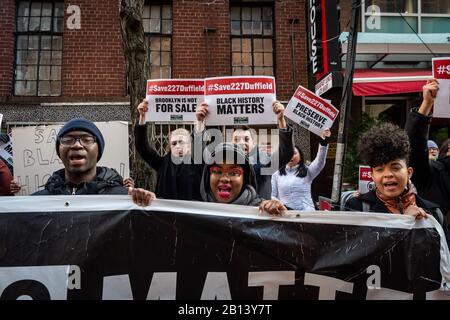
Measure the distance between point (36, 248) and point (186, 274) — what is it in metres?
0.86

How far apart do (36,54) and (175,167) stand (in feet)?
24.7

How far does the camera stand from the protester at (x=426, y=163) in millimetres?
2729

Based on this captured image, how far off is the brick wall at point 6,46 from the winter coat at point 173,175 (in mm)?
7074

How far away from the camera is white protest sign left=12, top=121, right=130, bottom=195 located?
4266mm

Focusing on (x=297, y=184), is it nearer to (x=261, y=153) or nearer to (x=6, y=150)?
(x=261, y=153)

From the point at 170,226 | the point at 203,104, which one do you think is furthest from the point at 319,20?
the point at 170,226

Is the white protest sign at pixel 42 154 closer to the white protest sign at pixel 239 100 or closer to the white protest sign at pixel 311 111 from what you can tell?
the white protest sign at pixel 239 100

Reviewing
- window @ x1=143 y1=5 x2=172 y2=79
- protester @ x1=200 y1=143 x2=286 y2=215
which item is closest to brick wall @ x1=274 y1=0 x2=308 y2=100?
window @ x1=143 y1=5 x2=172 y2=79

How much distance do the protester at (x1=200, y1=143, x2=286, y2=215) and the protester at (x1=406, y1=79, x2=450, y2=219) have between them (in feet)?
3.64

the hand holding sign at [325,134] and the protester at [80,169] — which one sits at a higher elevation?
the hand holding sign at [325,134]

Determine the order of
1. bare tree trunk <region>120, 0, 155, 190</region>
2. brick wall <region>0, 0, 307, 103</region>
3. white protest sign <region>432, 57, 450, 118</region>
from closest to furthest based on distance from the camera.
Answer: white protest sign <region>432, 57, 450, 118</region>, bare tree trunk <region>120, 0, 155, 190</region>, brick wall <region>0, 0, 307, 103</region>

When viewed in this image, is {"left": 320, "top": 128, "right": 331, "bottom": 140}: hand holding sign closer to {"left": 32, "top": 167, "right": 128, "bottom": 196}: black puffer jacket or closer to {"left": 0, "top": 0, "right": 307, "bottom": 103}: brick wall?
{"left": 32, "top": 167, "right": 128, "bottom": 196}: black puffer jacket

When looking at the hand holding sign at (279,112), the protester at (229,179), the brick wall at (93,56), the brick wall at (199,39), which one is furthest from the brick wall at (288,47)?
the protester at (229,179)

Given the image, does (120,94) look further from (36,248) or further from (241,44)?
(36,248)
